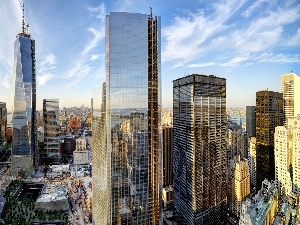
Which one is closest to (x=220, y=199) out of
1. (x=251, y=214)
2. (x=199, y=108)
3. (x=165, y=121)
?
(x=251, y=214)

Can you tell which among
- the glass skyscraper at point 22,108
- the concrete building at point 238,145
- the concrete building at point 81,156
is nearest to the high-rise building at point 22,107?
the glass skyscraper at point 22,108

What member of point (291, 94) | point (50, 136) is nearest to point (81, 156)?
point (50, 136)

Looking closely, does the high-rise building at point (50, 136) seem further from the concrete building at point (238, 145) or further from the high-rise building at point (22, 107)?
the concrete building at point (238, 145)

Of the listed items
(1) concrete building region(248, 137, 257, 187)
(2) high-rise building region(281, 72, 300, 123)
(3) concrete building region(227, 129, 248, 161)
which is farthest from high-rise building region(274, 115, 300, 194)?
(3) concrete building region(227, 129, 248, 161)

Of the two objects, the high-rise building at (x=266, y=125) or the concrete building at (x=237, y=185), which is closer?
the concrete building at (x=237, y=185)

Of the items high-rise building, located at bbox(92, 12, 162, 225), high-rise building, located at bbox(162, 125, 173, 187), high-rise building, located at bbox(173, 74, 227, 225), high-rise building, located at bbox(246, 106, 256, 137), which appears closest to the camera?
high-rise building, located at bbox(92, 12, 162, 225)

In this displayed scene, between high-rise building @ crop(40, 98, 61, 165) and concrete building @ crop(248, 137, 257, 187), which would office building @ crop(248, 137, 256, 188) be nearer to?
concrete building @ crop(248, 137, 257, 187)
